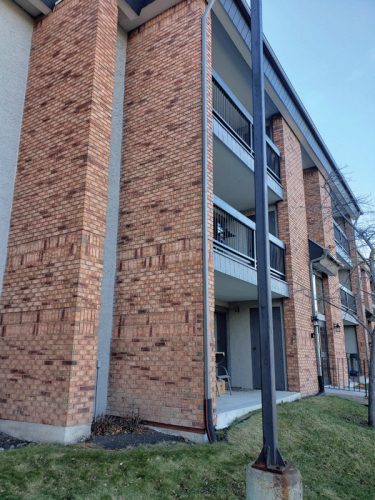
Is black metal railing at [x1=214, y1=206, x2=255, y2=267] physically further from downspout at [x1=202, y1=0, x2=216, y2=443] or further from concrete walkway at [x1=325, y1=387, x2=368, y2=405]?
concrete walkway at [x1=325, y1=387, x2=368, y2=405]

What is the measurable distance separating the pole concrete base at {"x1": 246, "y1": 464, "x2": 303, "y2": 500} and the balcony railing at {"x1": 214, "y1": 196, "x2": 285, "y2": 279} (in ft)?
17.9

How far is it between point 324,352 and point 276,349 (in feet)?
15.6

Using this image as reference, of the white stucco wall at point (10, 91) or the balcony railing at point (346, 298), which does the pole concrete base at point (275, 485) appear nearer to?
the white stucco wall at point (10, 91)

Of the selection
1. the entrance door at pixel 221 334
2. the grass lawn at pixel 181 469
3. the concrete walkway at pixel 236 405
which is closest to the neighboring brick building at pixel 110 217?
the concrete walkway at pixel 236 405

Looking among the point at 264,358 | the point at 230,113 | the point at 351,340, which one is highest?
the point at 230,113

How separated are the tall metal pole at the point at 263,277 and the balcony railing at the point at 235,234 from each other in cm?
416

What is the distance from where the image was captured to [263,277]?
11.9 ft

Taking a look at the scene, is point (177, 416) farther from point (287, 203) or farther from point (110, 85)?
point (287, 203)

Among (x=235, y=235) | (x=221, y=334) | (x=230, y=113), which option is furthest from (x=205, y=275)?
(x=230, y=113)

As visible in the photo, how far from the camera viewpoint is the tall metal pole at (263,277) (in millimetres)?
3258

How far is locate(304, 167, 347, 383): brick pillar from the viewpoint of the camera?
49.4 ft

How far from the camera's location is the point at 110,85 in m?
6.96

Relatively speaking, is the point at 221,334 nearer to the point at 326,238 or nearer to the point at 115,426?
the point at 326,238

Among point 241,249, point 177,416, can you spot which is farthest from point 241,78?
point 177,416
